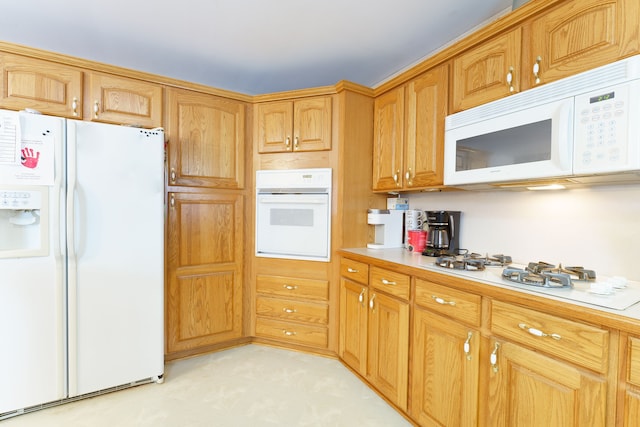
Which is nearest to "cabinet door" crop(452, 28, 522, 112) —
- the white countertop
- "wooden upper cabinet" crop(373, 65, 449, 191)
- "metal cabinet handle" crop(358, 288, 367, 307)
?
"wooden upper cabinet" crop(373, 65, 449, 191)

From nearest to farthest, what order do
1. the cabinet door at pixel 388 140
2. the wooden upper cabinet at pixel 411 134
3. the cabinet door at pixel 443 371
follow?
the cabinet door at pixel 443 371
the wooden upper cabinet at pixel 411 134
the cabinet door at pixel 388 140

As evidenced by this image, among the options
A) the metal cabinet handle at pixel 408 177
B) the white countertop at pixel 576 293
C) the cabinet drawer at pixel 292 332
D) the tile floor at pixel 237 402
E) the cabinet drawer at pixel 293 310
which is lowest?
the tile floor at pixel 237 402

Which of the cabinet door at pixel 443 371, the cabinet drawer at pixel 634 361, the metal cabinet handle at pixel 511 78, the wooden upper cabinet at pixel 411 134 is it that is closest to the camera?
the cabinet drawer at pixel 634 361

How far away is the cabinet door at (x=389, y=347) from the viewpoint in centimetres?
169

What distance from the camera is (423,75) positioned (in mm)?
1985

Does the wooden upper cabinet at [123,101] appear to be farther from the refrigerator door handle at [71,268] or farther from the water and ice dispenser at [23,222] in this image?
the water and ice dispenser at [23,222]

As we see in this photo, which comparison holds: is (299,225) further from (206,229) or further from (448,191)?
(448,191)

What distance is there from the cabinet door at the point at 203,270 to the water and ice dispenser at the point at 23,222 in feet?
2.43

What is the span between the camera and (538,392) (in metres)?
1.08

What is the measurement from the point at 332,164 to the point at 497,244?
1.28 m

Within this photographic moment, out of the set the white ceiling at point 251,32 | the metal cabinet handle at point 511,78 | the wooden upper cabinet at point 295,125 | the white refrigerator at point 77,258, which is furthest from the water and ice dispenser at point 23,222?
the metal cabinet handle at point 511,78

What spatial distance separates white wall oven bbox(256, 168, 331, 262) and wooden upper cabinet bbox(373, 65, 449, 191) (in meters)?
0.47

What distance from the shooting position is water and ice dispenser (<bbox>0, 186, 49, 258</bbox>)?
65.9 inches

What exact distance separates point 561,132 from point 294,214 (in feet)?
5.86
